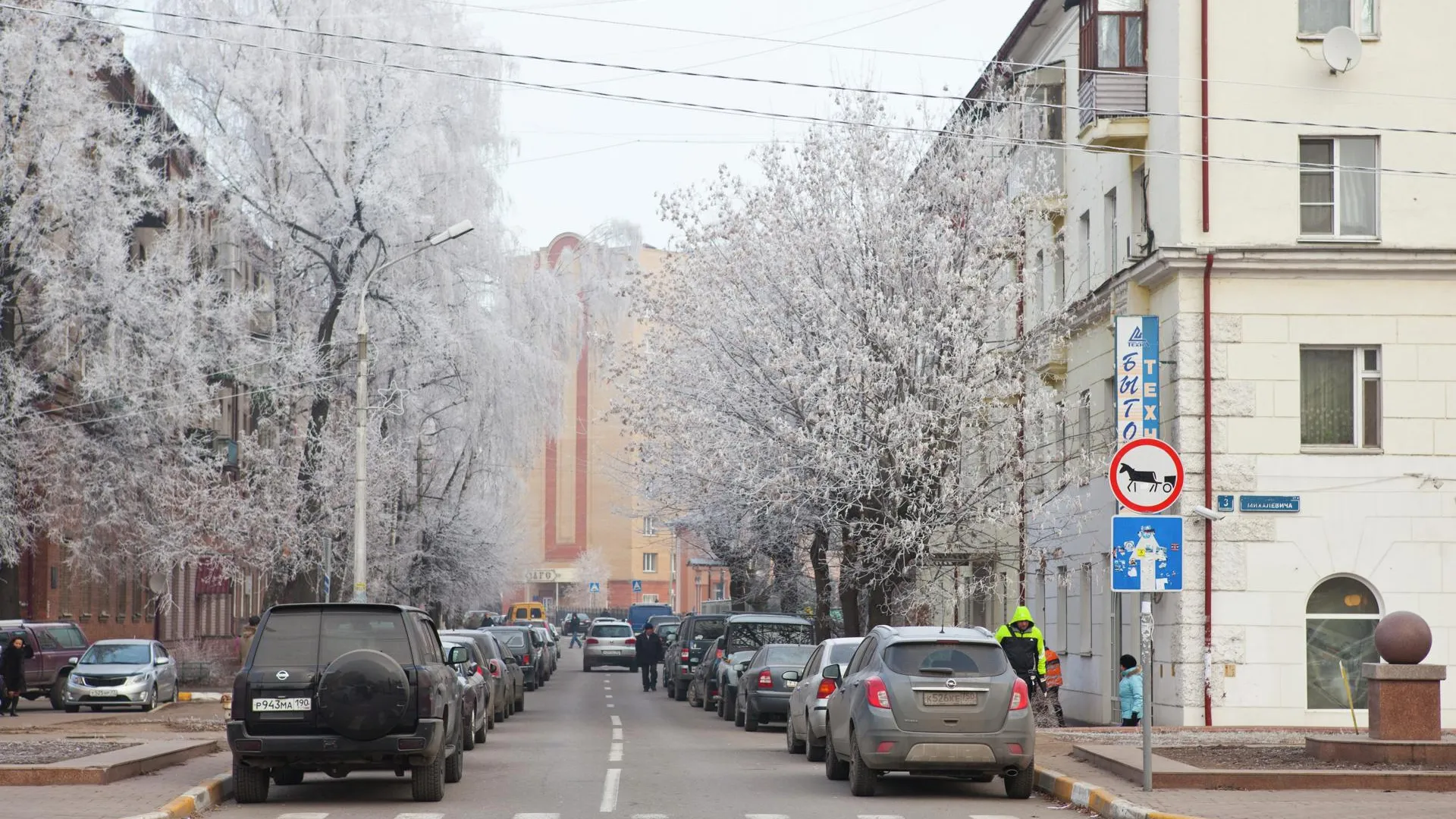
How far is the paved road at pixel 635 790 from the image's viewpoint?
49.9 ft

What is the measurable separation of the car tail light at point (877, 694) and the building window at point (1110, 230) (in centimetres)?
1586

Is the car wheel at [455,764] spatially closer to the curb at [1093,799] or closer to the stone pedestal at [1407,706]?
the curb at [1093,799]

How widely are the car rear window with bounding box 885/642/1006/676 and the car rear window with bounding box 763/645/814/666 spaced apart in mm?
11220

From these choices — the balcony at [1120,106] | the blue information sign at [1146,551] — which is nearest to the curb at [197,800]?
the blue information sign at [1146,551]

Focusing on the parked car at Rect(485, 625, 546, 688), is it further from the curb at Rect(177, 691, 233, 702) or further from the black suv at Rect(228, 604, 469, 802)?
the black suv at Rect(228, 604, 469, 802)

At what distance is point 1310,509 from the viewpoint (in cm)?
2756

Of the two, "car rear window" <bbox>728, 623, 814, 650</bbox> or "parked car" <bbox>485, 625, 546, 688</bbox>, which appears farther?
"parked car" <bbox>485, 625, 546, 688</bbox>

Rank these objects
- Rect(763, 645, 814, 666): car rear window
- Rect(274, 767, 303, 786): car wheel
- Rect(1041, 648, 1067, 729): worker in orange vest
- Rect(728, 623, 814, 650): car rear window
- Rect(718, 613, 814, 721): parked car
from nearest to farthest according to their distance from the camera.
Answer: Rect(274, 767, 303, 786): car wheel
Rect(763, 645, 814, 666): car rear window
Rect(1041, 648, 1067, 729): worker in orange vest
Rect(718, 613, 814, 721): parked car
Rect(728, 623, 814, 650): car rear window

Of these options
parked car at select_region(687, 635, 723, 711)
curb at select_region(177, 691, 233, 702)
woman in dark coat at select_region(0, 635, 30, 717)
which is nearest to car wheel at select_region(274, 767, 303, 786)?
parked car at select_region(687, 635, 723, 711)

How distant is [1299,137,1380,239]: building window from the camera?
91.5 ft

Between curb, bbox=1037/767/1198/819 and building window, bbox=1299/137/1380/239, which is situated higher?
building window, bbox=1299/137/1380/239

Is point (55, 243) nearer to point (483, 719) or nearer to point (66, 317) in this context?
point (66, 317)

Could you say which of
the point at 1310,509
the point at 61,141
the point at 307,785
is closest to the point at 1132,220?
the point at 1310,509

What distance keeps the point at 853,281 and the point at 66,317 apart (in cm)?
1608
